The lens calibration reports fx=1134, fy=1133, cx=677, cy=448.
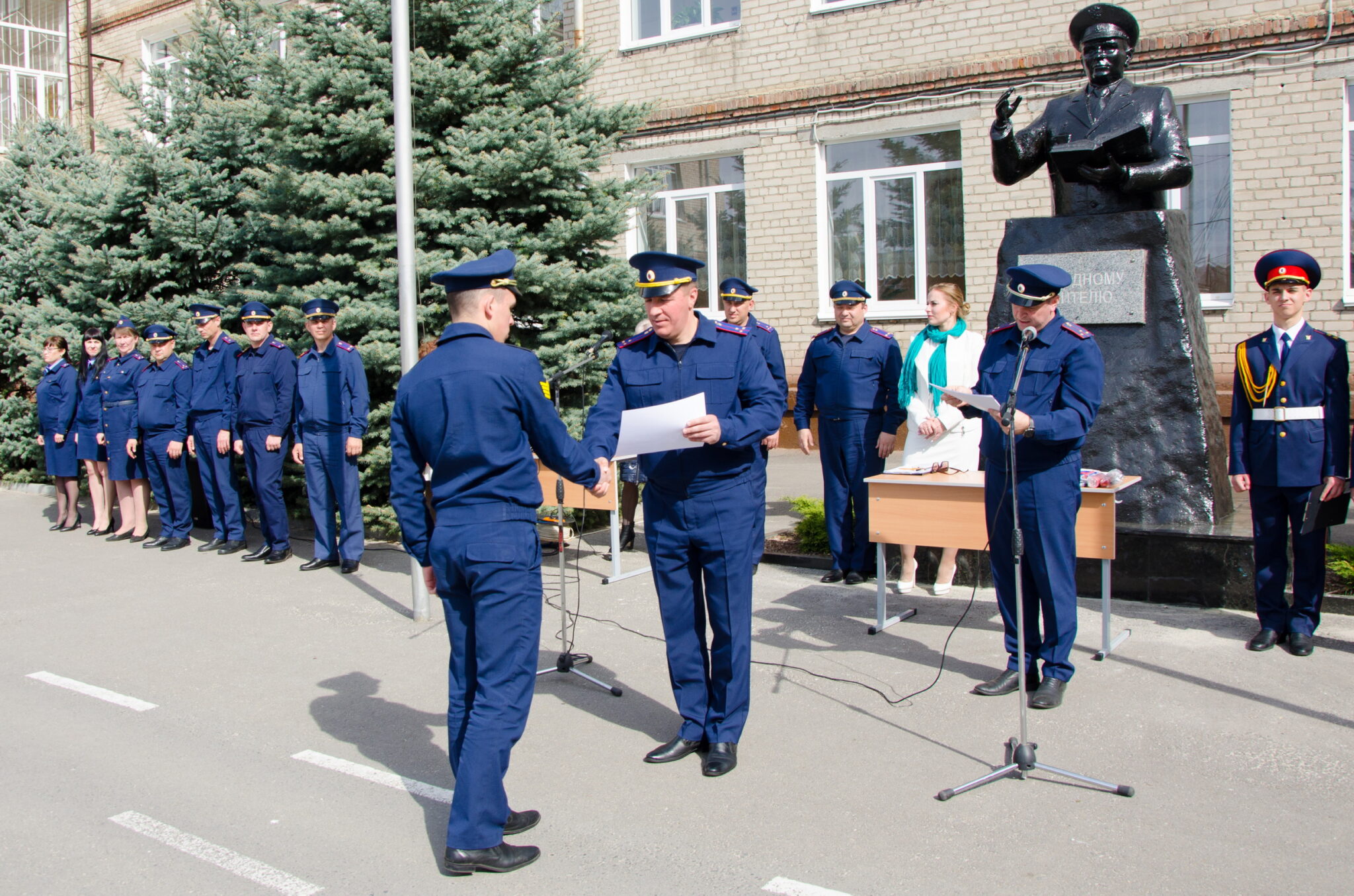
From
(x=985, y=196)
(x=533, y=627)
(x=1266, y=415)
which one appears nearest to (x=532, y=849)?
(x=533, y=627)

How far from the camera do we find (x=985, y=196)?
13250 mm

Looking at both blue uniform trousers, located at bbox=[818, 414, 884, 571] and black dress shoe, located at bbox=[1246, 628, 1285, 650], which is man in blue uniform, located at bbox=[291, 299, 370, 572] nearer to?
blue uniform trousers, located at bbox=[818, 414, 884, 571]

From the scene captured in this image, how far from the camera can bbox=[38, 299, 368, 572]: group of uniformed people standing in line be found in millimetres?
8828

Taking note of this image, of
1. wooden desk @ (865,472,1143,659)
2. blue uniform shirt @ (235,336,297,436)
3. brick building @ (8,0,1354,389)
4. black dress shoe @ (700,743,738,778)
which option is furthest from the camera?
brick building @ (8,0,1354,389)

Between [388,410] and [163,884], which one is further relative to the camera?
[388,410]

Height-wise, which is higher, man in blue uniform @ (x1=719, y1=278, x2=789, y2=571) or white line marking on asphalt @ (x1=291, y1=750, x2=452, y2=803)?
man in blue uniform @ (x1=719, y1=278, x2=789, y2=571)

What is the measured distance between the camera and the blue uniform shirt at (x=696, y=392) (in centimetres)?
449

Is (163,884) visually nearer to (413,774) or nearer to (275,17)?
(413,774)

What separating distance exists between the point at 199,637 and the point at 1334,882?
19.5ft

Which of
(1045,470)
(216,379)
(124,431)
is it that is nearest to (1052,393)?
(1045,470)

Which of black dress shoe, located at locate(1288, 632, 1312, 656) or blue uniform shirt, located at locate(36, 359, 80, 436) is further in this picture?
blue uniform shirt, located at locate(36, 359, 80, 436)

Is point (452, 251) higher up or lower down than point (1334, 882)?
higher up

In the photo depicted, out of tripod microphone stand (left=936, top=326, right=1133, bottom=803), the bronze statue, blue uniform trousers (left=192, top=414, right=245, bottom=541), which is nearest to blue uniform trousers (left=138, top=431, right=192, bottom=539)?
blue uniform trousers (left=192, top=414, right=245, bottom=541)

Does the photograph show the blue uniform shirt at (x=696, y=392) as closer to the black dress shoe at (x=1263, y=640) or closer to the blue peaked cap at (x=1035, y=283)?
the blue peaked cap at (x=1035, y=283)
